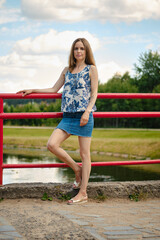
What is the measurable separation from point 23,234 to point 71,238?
375 millimetres

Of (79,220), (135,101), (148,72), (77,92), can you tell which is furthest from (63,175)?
(148,72)

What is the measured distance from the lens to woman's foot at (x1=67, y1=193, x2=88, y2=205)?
399 cm

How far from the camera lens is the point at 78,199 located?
13.2 feet

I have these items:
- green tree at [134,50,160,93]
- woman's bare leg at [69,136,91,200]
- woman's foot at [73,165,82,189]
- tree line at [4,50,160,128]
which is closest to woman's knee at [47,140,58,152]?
woman's bare leg at [69,136,91,200]

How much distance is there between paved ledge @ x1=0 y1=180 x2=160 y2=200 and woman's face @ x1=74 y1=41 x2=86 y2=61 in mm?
1385

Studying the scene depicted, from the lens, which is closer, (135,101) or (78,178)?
(78,178)

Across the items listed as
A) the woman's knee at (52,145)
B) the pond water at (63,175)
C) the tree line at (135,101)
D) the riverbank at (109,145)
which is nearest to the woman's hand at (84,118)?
the woman's knee at (52,145)

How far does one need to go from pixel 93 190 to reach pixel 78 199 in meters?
0.28

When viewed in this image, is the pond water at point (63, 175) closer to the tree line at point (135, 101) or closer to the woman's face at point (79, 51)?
the woman's face at point (79, 51)

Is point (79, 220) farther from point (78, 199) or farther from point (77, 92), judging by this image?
point (77, 92)

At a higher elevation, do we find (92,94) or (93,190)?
(92,94)

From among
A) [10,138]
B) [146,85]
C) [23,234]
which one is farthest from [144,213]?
[146,85]

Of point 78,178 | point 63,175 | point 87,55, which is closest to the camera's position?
point 87,55

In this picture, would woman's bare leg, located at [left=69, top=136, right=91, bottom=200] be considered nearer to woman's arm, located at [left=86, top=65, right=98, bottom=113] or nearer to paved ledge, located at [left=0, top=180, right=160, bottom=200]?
paved ledge, located at [left=0, top=180, right=160, bottom=200]
